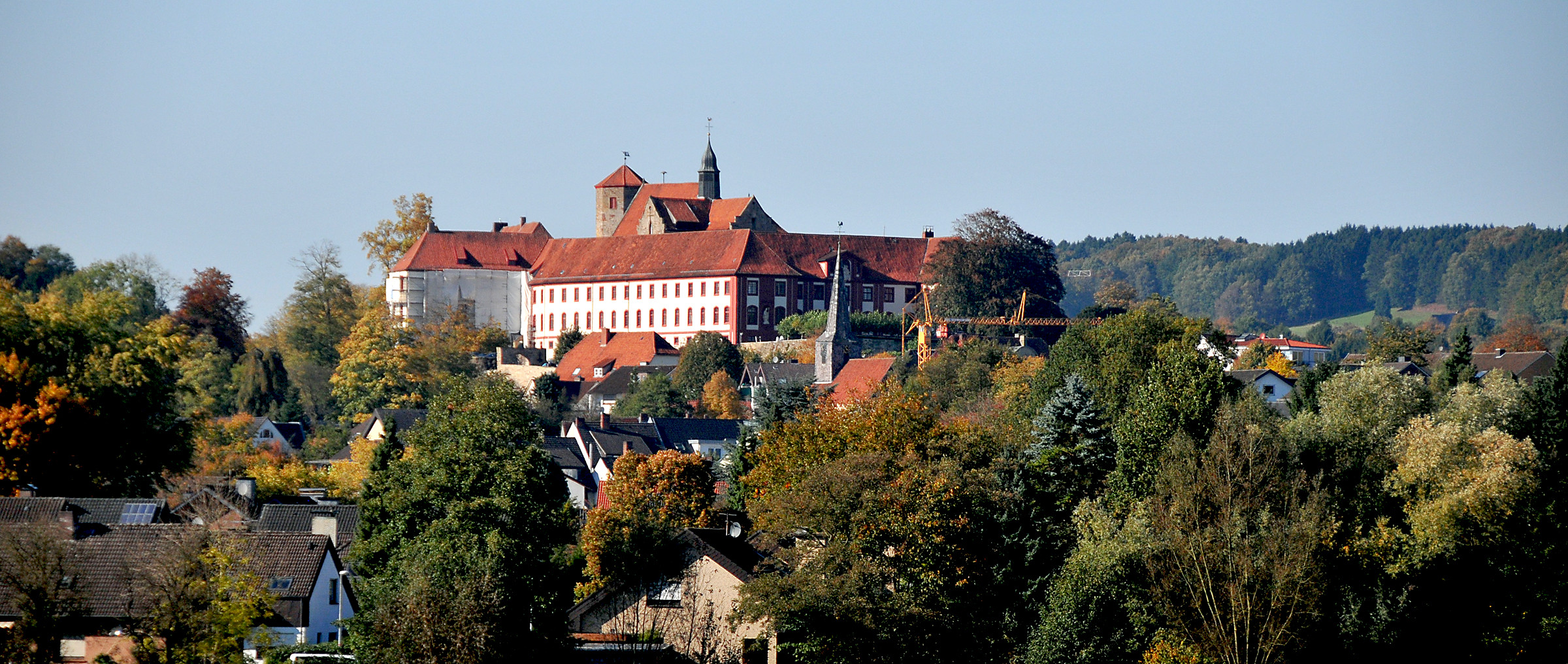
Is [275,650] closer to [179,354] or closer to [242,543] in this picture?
[242,543]

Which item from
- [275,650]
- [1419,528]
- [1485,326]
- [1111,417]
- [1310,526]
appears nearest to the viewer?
[275,650]

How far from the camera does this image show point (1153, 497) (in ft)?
132

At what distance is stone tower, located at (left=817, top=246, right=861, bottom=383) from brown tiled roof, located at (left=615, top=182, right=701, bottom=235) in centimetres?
2520

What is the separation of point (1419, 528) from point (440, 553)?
2138 cm

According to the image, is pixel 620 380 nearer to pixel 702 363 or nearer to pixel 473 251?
pixel 702 363

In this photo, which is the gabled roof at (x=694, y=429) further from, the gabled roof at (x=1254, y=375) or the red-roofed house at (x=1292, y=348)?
the red-roofed house at (x=1292, y=348)

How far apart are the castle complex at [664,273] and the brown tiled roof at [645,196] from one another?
11 centimetres

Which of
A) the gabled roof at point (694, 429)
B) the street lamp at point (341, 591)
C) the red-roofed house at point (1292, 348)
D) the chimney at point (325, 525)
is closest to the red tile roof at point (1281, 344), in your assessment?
the red-roofed house at point (1292, 348)

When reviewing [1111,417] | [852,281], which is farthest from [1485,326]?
[1111,417]

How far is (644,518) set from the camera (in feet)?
129

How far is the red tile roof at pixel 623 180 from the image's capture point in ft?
434

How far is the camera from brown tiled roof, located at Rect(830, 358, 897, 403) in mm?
87062

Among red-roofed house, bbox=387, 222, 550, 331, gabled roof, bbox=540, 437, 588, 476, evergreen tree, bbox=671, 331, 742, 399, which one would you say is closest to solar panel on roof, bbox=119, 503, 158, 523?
gabled roof, bbox=540, 437, 588, 476

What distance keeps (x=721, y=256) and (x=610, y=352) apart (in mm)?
9297
